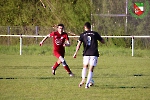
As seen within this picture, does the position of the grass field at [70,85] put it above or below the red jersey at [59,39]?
below

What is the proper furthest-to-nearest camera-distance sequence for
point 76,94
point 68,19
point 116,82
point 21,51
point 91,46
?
point 68,19
point 21,51
point 116,82
point 91,46
point 76,94

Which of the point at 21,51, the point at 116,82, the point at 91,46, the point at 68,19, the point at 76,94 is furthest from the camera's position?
the point at 68,19

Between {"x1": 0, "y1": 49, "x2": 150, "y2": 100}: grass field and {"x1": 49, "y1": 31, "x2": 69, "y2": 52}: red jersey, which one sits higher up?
{"x1": 49, "y1": 31, "x2": 69, "y2": 52}: red jersey

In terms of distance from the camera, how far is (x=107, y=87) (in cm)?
1488

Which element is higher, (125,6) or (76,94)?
(125,6)

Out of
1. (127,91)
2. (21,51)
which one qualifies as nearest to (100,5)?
(21,51)

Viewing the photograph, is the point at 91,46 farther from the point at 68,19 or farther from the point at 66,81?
the point at 68,19

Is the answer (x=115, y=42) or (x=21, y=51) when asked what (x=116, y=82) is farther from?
(x=115, y=42)

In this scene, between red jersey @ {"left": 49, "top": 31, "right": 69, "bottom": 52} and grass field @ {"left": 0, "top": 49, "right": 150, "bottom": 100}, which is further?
red jersey @ {"left": 49, "top": 31, "right": 69, "bottom": 52}

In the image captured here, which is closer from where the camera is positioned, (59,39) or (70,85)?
(70,85)

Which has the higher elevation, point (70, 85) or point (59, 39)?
point (59, 39)

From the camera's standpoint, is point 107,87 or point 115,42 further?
point 115,42

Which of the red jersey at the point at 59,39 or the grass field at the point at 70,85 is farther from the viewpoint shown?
the red jersey at the point at 59,39

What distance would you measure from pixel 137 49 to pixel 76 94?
2136cm
